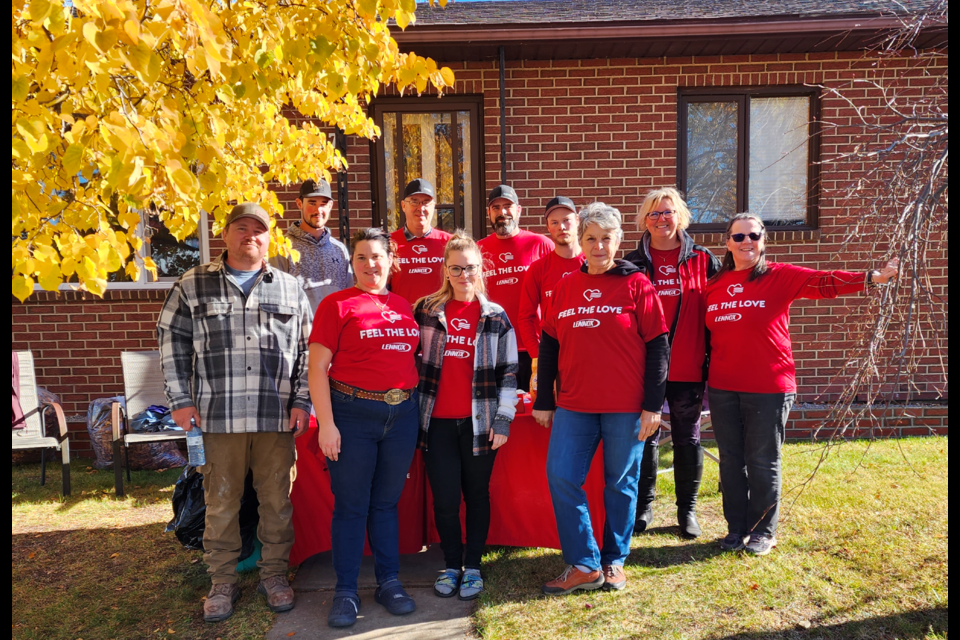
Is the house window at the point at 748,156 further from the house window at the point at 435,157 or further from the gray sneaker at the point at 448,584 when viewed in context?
the gray sneaker at the point at 448,584

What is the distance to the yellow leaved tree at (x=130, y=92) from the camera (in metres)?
1.90

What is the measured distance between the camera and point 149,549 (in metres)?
4.52

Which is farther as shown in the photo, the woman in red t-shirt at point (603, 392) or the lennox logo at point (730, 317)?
the lennox logo at point (730, 317)

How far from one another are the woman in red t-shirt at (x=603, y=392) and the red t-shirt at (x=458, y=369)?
20.8 inches

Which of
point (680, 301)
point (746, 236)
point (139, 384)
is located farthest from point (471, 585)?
point (139, 384)

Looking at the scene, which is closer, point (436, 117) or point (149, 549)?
point (149, 549)

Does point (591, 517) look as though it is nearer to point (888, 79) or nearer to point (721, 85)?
point (721, 85)

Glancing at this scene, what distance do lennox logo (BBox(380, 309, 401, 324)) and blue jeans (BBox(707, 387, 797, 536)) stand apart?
6.84 ft

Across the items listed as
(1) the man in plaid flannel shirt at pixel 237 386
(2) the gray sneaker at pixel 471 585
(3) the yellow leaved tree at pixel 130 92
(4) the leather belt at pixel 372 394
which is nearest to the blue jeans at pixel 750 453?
(2) the gray sneaker at pixel 471 585

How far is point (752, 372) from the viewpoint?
12.6 feet

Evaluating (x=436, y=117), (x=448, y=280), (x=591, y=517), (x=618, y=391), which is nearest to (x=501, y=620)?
(x=591, y=517)

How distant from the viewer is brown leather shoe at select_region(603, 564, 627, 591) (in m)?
3.61

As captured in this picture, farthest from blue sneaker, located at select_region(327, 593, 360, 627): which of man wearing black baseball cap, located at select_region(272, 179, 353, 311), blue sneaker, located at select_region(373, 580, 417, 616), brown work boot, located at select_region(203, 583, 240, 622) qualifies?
man wearing black baseball cap, located at select_region(272, 179, 353, 311)

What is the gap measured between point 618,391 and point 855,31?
5.43m
